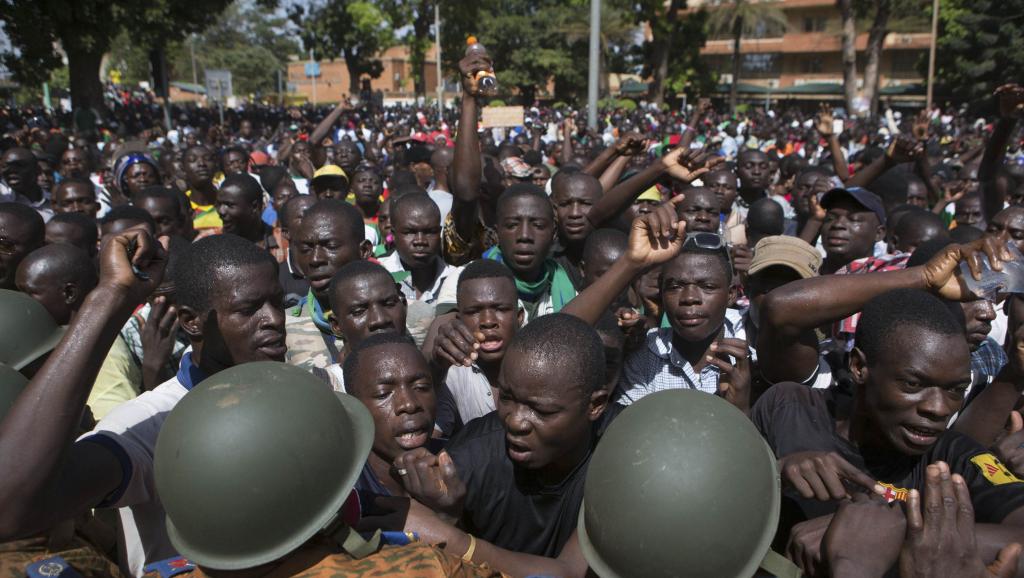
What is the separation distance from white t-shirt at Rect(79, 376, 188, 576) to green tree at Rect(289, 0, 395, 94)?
4817cm

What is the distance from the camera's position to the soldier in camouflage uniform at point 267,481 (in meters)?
1.55

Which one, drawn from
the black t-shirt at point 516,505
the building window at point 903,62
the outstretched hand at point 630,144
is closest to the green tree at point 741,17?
the building window at point 903,62

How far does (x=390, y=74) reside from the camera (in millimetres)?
70625

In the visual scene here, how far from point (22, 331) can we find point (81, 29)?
77.6 feet

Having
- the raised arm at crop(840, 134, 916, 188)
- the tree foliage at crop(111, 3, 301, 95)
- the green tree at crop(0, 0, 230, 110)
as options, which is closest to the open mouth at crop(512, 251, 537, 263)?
the raised arm at crop(840, 134, 916, 188)

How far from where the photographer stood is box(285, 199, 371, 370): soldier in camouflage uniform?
3740 millimetres

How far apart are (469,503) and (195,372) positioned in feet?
3.62

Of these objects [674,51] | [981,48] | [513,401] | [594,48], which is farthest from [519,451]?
[674,51]

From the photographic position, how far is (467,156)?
15.2 ft

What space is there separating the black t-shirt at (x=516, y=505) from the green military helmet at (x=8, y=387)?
126 cm

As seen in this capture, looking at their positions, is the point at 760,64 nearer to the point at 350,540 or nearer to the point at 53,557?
the point at 350,540

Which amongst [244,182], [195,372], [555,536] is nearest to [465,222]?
[244,182]

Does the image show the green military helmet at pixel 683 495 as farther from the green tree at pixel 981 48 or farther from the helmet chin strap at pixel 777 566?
the green tree at pixel 981 48

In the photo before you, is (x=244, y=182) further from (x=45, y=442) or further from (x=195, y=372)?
(x=45, y=442)
